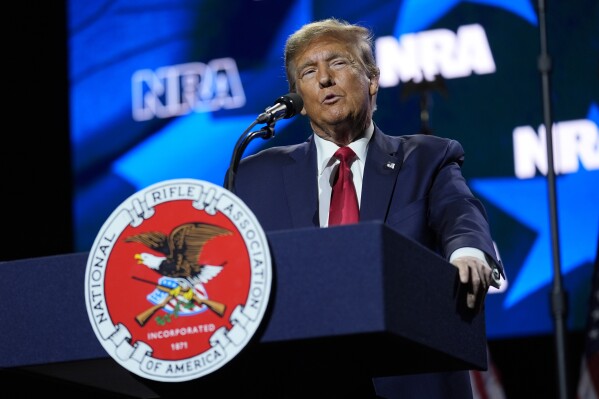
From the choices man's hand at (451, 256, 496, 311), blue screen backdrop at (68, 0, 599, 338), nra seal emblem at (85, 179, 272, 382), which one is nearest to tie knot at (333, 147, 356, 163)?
man's hand at (451, 256, 496, 311)

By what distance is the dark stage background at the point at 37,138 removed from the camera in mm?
5672

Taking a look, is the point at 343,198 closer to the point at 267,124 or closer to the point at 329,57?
the point at 267,124

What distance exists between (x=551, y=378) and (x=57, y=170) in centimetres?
281

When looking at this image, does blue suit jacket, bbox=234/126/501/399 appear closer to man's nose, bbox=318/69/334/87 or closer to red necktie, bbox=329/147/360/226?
red necktie, bbox=329/147/360/226

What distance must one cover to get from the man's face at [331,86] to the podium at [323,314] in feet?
2.29

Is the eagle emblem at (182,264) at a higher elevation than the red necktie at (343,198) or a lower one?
lower

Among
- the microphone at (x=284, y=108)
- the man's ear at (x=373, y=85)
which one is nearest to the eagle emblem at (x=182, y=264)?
the microphone at (x=284, y=108)

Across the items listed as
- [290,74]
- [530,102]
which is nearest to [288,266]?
[290,74]

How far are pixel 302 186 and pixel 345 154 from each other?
13 cm

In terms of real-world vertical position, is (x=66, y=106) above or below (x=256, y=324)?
above

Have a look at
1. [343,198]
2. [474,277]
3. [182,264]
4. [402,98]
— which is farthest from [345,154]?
[402,98]

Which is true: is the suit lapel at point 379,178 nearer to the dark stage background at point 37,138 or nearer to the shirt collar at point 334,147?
the shirt collar at point 334,147

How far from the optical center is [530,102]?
191 inches

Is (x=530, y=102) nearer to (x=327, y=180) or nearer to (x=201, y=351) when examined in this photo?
(x=327, y=180)
